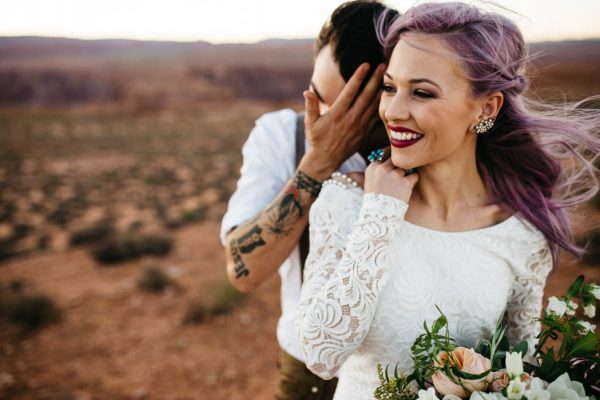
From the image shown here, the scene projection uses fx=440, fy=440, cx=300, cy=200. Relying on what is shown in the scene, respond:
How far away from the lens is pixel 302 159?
217 cm

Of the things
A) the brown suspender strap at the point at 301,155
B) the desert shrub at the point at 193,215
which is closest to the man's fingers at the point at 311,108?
the brown suspender strap at the point at 301,155

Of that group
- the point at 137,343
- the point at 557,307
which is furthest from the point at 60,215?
the point at 557,307

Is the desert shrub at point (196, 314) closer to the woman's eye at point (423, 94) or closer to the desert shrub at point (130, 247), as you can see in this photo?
the desert shrub at point (130, 247)

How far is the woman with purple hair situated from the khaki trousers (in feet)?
1.35

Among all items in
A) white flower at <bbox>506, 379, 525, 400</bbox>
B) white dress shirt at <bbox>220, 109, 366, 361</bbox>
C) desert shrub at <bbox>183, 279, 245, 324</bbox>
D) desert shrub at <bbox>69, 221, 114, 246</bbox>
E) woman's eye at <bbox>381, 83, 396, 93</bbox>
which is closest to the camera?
white flower at <bbox>506, 379, 525, 400</bbox>

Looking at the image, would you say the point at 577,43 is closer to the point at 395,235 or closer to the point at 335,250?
the point at 395,235

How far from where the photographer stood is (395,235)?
5.74ft

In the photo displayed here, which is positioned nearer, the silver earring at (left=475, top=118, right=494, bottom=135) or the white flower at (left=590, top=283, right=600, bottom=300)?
the white flower at (left=590, top=283, right=600, bottom=300)

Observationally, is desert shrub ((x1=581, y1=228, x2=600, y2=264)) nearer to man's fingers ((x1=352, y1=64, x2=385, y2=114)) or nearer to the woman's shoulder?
the woman's shoulder

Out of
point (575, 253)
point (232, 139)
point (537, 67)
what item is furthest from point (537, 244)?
point (232, 139)

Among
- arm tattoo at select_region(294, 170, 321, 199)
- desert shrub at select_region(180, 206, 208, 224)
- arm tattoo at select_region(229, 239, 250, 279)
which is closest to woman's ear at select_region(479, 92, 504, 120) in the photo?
arm tattoo at select_region(294, 170, 321, 199)

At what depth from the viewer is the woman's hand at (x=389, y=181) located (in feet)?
5.71

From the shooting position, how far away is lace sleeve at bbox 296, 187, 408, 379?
1592mm

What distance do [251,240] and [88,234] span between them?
9236 mm
